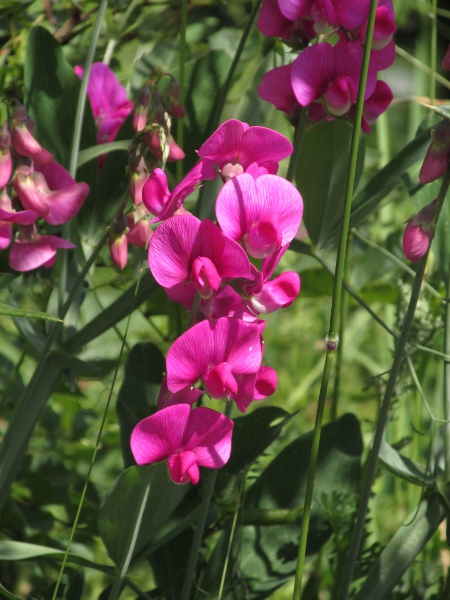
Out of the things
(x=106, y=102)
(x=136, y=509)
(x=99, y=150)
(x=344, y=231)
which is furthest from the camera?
(x=106, y=102)

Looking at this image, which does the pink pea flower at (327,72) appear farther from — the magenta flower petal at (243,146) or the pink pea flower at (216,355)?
the pink pea flower at (216,355)

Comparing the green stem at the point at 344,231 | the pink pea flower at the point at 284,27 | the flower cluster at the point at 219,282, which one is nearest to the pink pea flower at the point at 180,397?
the flower cluster at the point at 219,282

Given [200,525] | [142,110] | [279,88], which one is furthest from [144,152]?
[200,525]

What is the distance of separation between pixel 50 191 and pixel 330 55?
0.96 ft

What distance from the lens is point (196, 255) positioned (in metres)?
0.59

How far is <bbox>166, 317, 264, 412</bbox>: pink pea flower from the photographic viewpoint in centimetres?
59

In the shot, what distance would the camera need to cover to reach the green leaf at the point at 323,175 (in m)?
0.85

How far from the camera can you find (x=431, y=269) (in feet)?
3.80

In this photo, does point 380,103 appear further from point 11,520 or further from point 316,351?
point 316,351

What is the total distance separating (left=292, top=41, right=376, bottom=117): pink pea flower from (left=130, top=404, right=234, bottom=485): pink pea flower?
298mm

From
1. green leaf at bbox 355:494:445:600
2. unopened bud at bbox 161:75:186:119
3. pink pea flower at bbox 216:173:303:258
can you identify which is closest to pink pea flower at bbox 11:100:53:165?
unopened bud at bbox 161:75:186:119

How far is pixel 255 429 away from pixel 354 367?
1.13 metres

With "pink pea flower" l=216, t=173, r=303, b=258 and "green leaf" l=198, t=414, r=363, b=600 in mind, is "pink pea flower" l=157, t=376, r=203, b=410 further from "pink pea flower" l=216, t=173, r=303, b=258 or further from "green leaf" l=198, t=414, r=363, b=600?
"green leaf" l=198, t=414, r=363, b=600

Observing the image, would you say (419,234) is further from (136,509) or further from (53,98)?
(53,98)
